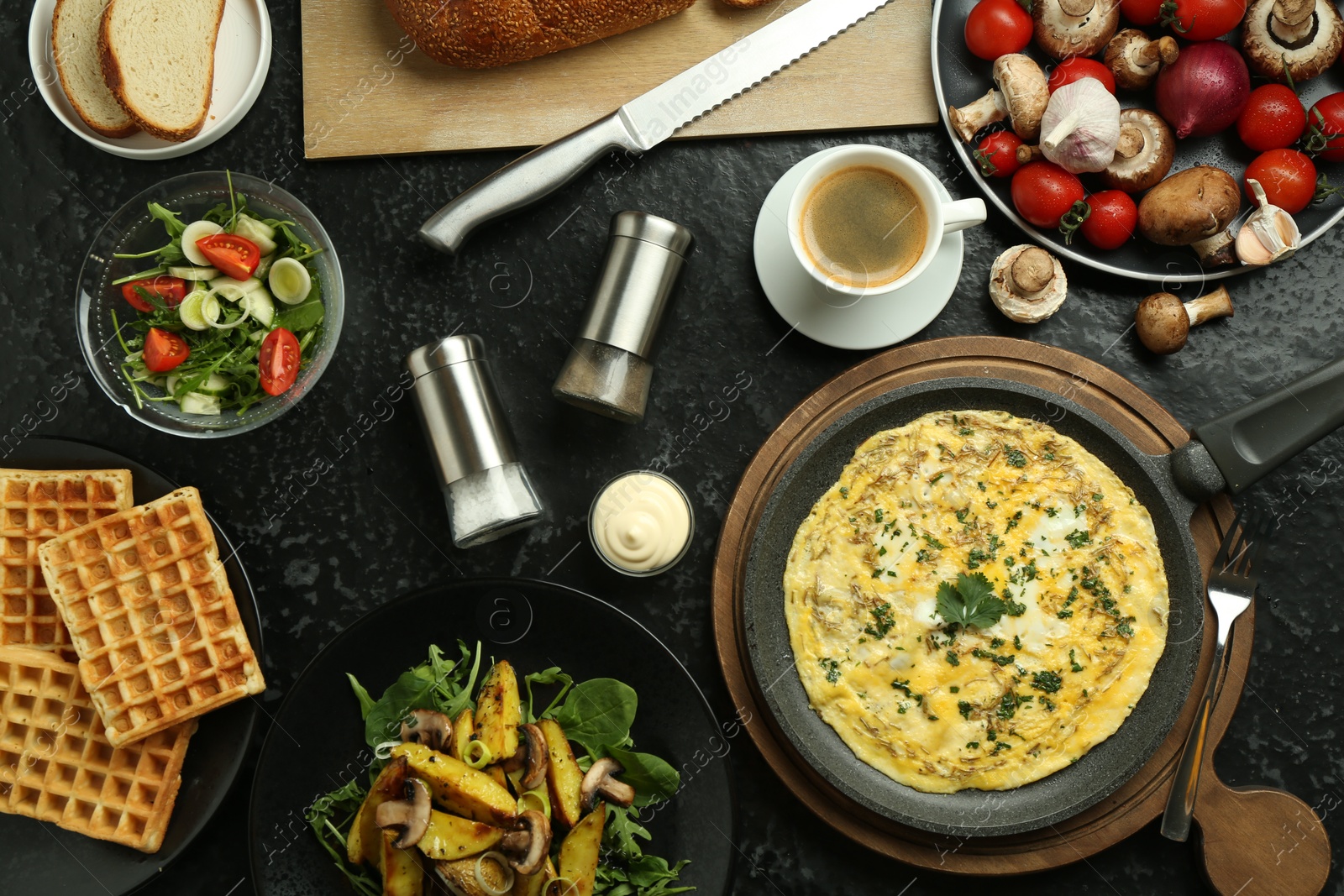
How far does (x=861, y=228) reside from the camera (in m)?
2.38

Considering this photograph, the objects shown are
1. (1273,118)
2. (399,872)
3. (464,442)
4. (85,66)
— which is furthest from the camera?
(85,66)

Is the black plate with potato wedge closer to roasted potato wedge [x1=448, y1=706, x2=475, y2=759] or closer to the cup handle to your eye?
roasted potato wedge [x1=448, y1=706, x2=475, y2=759]

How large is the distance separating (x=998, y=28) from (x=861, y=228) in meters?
0.64

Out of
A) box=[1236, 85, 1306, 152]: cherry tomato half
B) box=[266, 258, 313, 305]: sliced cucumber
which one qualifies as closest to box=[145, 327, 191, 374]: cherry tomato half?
box=[266, 258, 313, 305]: sliced cucumber

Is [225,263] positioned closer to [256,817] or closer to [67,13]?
[67,13]

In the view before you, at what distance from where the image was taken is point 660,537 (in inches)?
93.6

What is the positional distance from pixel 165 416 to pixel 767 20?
209 cm

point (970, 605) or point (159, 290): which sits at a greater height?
point (159, 290)

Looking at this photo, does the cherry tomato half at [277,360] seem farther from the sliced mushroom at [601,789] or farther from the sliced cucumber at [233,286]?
the sliced mushroom at [601,789]

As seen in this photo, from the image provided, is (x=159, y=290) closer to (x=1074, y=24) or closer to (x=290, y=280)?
(x=290, y=280)

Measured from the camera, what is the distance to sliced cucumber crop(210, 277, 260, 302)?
2424mm

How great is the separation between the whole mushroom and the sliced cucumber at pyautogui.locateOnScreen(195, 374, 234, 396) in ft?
8.56

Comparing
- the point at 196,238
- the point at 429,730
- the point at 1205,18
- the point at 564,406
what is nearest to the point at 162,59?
the point at 196,238

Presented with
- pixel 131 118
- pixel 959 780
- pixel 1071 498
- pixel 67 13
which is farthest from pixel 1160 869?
pixel 67 13
